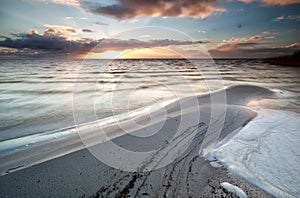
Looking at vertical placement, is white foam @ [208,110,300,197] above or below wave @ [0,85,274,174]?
above

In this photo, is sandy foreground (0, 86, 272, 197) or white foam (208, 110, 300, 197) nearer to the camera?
sandy foreground (0, 86, 272, 197)

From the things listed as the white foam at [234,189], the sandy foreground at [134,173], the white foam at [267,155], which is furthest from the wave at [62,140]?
the white foam at [234,189]

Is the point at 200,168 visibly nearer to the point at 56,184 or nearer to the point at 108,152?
the point at 108,152

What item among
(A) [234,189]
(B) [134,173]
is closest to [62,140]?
(B) [134,173]

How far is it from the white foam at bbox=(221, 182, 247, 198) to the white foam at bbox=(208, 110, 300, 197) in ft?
1.42

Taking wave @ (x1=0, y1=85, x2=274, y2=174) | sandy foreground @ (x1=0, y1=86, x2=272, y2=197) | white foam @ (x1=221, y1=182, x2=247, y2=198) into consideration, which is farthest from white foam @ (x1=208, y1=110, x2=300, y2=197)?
wave @ (x1=0, y1=85, x2=274, y2=174)

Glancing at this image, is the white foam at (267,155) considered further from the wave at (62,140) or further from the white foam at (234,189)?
the wave at (62,140)

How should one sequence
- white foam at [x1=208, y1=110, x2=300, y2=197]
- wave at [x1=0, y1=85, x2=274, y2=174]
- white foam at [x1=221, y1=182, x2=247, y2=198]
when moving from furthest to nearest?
wave at [x1=0, y1=85, x2=274, y2=174] → white foam at [x1=208, y1=110, x2=300, y2=197] → white foam at [x1=221, y1=182, x2=247, y2=198]

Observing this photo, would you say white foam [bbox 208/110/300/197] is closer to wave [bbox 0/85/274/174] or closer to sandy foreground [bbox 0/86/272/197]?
sandy foreground [bbox 0/86/272/197]

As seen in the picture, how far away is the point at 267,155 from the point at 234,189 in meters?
1.82

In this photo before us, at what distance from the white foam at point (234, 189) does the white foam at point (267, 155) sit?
433mm

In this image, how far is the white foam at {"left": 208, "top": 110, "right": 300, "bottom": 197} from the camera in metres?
3.11

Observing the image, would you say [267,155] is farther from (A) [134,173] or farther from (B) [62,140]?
(B) [62,140]

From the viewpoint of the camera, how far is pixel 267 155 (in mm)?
4043
